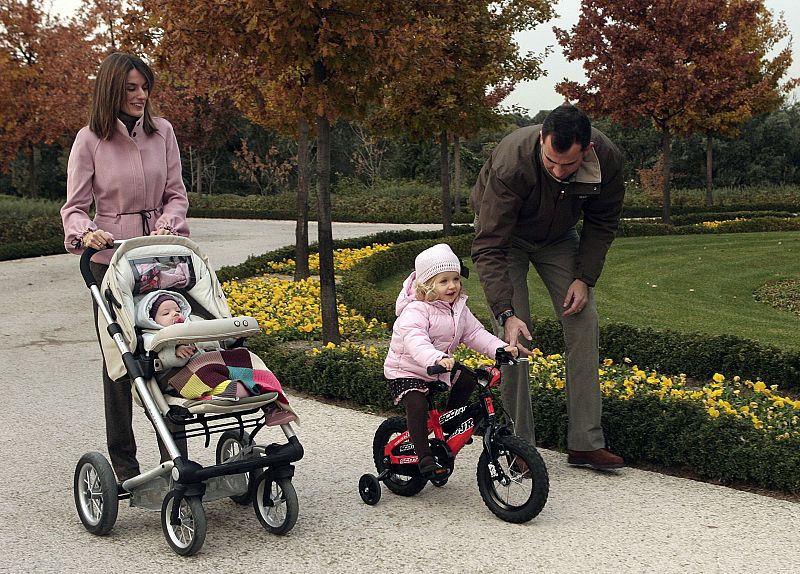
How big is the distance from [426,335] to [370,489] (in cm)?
81

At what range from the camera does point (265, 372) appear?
14.5 feet

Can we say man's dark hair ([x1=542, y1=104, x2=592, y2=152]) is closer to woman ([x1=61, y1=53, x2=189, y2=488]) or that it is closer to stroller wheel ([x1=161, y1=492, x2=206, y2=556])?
woman ([x1=61, y1=53, x2=189, y2=488])

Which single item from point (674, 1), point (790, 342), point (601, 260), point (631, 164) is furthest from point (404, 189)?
point (601, 260)

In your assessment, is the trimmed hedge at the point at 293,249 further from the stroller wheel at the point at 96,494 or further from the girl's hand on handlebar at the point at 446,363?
the girl's hand on handlebar at the point at 446,363

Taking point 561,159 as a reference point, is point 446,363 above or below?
below

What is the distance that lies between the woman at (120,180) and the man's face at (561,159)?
6.00 ft

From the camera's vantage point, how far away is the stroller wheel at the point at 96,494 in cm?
443

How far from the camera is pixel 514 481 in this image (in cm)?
458

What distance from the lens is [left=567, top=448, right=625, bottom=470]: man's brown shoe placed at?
523 cm

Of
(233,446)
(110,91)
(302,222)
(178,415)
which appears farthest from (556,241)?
(302,222)

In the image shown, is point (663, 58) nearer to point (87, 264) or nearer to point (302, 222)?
point (302, 222)

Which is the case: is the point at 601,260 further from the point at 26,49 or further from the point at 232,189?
the point at 232,189

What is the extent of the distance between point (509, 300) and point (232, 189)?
1588 inches

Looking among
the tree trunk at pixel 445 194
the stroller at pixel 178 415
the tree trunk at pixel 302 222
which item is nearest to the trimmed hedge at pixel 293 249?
the tree trunk at pixel 445 194
